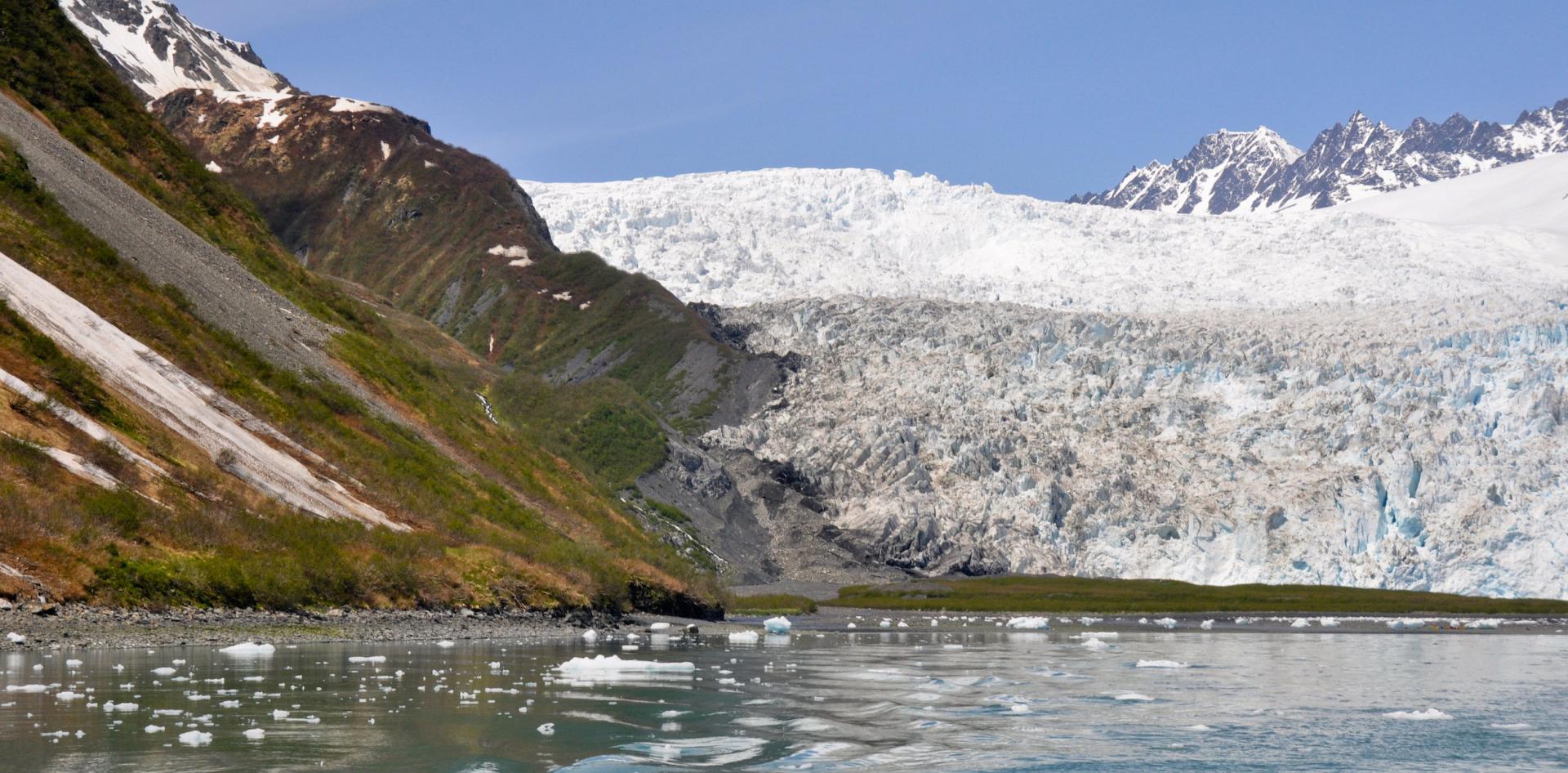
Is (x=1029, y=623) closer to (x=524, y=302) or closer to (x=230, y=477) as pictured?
(x=230, y=477)

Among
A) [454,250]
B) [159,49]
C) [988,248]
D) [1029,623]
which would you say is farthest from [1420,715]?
[159,49]

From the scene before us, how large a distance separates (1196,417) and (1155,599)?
68.2 feet

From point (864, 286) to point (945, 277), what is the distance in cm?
985

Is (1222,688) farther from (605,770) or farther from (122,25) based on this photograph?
(122,25)

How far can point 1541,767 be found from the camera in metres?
17.9

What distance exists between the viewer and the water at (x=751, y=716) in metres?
15.5

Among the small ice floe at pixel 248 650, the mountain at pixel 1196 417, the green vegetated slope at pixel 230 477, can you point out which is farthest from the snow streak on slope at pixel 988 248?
the small ice floe at pixel 248 650

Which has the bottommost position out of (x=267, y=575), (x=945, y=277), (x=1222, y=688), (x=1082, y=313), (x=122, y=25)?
(x=1222, y=688)

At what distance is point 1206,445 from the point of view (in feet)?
306

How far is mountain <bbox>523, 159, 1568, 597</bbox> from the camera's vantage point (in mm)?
83125

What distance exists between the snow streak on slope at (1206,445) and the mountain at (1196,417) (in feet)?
0.56

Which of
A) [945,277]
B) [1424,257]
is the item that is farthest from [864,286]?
[1424,257]

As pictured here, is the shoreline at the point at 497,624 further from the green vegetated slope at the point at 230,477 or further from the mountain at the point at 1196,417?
the mountain at the point at 1196,417

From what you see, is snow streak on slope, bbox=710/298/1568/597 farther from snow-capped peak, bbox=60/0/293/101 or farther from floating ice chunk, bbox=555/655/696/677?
snow-capped peak, bbox=60/0/293/101
